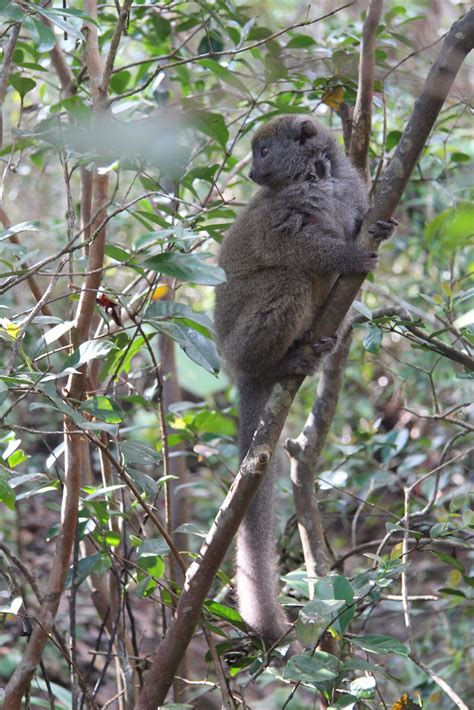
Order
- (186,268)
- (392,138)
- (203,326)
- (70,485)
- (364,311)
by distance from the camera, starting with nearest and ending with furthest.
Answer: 1. (186,268)
2. (203,326)
3. (70,485)
4. (364,311)
5. (392,138)

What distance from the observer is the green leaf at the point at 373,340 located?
3.08 meters

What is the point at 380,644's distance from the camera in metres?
2.39

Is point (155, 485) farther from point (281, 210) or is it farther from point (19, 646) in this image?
point (19, 646)

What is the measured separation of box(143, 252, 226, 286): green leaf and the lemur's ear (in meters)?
2.36

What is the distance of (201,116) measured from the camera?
3002 millimetres

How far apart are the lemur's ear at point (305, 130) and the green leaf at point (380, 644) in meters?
2.68

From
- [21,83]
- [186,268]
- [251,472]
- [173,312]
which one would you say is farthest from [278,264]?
[186,268]

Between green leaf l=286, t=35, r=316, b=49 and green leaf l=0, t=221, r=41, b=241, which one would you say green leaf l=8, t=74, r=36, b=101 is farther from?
green leaf l=286, t=35, r=316, b=49

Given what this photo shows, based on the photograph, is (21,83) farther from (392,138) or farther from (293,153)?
(392,138)

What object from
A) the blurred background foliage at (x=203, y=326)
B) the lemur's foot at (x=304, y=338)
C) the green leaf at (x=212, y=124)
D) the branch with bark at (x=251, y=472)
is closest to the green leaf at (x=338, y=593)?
the blurred background foliage at (x=203, y=326)

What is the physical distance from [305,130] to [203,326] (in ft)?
7.05

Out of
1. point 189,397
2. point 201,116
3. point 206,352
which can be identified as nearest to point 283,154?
point 201,116

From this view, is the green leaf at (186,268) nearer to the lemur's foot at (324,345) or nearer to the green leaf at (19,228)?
the green leaf at (19,228)

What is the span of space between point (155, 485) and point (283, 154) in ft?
7.15
